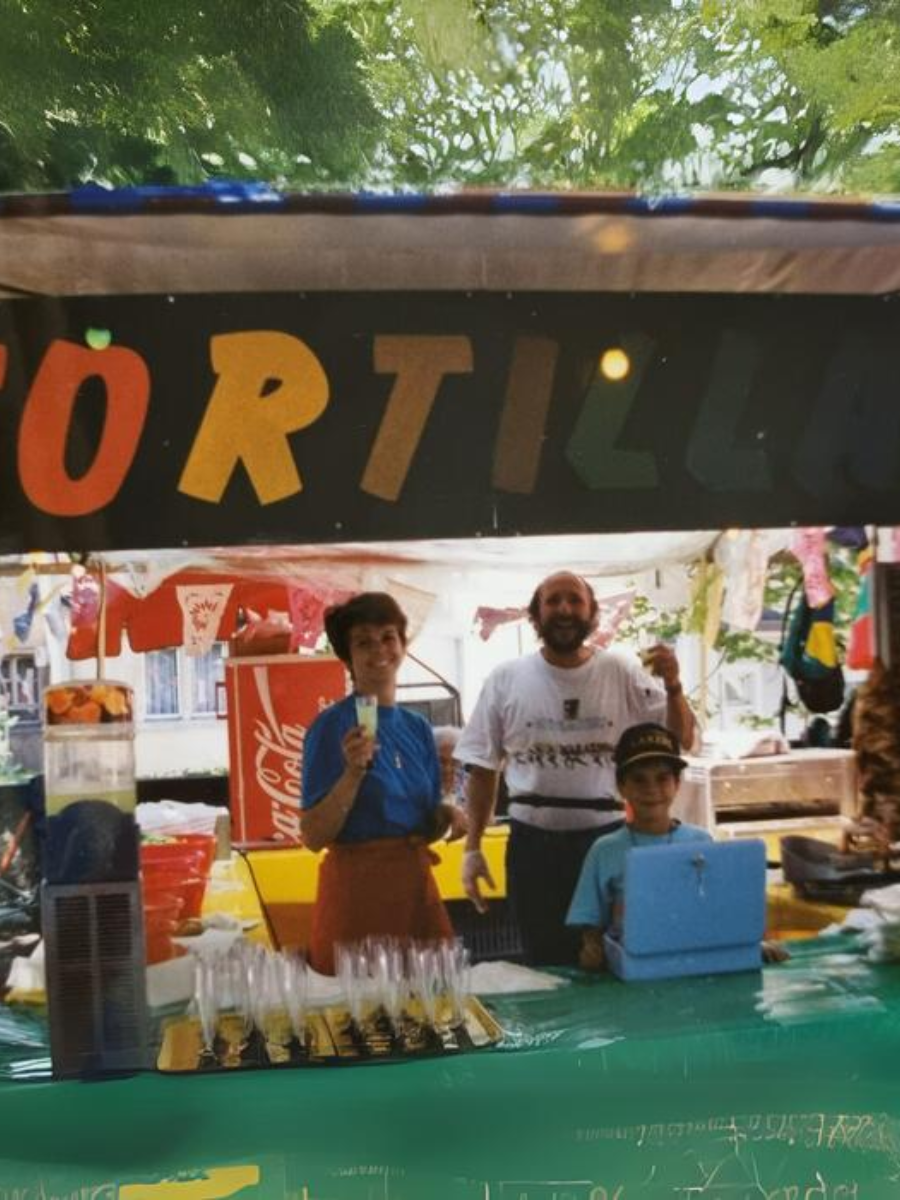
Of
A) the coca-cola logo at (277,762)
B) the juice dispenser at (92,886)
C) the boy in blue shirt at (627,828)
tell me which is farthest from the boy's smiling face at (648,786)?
the juice dispenser at (92,886)

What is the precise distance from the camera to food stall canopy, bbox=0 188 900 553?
7.00 ft


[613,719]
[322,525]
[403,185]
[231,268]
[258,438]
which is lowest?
[613,719]

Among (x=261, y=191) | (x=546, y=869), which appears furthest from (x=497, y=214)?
(x=546, y=869)

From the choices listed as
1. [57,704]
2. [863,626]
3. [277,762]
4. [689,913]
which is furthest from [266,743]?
[863,626]

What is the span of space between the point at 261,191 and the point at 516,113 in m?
0.48

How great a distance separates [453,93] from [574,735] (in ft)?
3.93

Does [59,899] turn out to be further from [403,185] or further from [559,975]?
[403,185]

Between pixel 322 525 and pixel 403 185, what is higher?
pixel 403 185

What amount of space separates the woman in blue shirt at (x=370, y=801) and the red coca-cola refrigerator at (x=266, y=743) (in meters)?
0.03

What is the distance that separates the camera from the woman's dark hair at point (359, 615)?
2188 mm

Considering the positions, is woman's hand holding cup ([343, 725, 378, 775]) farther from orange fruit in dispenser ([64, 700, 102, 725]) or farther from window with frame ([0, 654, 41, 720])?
window with frame ([0, 654, 41, 720])

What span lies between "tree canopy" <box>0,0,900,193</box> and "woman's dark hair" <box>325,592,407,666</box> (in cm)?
75

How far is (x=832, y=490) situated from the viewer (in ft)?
7.57

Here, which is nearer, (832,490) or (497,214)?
(497,214)
